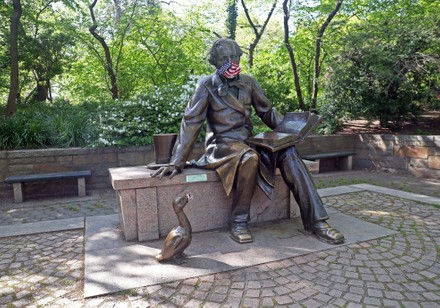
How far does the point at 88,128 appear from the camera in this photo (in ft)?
24.0

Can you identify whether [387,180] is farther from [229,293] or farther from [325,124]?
[229,293]

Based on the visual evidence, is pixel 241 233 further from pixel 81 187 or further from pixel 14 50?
pixel 14 50

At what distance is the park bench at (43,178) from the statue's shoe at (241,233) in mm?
3738

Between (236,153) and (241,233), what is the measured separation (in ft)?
2.69

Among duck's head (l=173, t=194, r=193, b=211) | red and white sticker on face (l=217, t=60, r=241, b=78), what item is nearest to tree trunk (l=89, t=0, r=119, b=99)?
red and white sticker on face (l=217, t=60, r=241, b=78)

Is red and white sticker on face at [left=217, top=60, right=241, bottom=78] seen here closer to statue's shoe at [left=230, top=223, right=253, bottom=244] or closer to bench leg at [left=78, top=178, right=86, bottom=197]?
statue's shoe at [left=230, top=223, right=253, bottom=244]

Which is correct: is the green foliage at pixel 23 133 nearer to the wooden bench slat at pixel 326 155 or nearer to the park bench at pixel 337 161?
the wooden bench slat at pixel 326 155

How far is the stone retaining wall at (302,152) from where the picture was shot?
6.23m

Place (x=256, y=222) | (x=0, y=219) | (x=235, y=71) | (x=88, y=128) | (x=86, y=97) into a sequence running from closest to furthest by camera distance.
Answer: (x=235, y=71) → (x=256, y=222) → (x=0, y=219) → (x=88, y=128) → (x=86, y=97)

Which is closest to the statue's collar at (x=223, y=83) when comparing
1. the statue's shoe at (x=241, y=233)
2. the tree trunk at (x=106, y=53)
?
the statue's shoe at (x=241, y=233)

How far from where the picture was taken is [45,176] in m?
5.92

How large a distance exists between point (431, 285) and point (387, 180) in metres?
5.27

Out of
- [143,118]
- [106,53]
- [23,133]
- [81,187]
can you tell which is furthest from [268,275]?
[106,53]

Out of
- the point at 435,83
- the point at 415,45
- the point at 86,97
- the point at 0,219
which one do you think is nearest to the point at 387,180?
the point at 435,83
